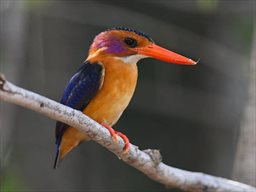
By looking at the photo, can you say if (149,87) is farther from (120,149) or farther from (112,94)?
(120,149)

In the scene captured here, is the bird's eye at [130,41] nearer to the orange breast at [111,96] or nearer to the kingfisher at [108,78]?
the kingfisher at [108,78]

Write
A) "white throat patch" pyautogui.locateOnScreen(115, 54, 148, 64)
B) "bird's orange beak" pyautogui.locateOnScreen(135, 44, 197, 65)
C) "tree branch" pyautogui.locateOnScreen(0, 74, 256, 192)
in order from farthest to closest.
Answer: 1. "white throat patch" pyautogui.locateOnScreen(115, 54, 148, 64)
2. "bird's orange beak" pyautogui.locateOnScreen(135, 44, 197, 65)
3. "tree branch" pyautogui.locateOnScreen(0, 74, 256, 192)

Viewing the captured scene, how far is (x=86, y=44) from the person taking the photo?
5.57 meters

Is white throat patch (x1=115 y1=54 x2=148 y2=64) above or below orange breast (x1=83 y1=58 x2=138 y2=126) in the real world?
above

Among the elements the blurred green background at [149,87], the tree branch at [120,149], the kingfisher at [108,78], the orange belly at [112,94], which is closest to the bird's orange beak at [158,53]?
the kingfisher at [108,78]

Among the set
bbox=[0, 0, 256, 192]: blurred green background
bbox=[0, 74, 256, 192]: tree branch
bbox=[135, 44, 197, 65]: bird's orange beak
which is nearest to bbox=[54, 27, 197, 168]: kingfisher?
bbox=[135, 44, 197, 65]: bird's orange beak

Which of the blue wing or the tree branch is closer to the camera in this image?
the tree branch

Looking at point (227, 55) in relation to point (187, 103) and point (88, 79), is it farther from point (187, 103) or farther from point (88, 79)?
point (88, 79)

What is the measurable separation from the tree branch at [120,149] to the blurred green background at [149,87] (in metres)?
1.90

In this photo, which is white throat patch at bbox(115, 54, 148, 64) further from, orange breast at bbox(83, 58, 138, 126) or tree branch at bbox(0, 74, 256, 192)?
tree branch at bbox(0, 74, 256, 192)

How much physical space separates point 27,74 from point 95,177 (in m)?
0.95

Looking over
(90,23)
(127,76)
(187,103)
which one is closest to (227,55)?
(187,103)

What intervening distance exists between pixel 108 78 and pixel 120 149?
422 mm

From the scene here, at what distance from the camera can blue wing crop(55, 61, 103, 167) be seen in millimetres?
3467
